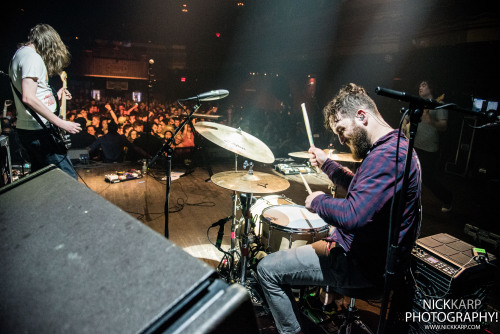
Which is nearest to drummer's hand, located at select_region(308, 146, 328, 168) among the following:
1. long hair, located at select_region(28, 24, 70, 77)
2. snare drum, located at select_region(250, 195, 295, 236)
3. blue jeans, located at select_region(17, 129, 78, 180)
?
snare drum, located at select_region(250, 195, 295, 236)

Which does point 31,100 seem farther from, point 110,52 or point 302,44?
point 110,52

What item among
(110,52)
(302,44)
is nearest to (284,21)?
(302,44)

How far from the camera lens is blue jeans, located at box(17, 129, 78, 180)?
2.38 meters

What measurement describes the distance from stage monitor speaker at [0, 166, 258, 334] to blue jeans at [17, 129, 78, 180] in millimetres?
2002

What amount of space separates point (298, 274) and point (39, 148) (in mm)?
2418

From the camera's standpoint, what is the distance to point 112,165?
6898 mm

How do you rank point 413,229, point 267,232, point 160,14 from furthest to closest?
point 160,14 → point 267,232 → point 413,229

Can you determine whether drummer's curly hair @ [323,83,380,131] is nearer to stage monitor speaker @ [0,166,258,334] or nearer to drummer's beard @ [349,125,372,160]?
drummer's beard @ [349,125,372,160]

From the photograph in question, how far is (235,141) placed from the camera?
8.39 feet

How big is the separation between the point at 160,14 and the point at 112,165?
608 cm

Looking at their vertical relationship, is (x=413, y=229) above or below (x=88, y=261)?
below

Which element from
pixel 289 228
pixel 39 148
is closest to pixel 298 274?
pixel 289 228

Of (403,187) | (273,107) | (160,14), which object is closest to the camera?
(403,187)

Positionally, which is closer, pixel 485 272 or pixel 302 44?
pixel 485 272
